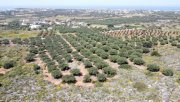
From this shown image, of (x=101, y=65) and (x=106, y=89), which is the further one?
(x=101, y=65)

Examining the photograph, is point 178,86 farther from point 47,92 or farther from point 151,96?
point 47,92

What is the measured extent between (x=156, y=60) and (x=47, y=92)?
2526cm

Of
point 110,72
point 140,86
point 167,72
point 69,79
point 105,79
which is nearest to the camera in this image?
point 140,86

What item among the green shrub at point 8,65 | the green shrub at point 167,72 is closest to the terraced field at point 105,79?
the green shrub at point 167,72

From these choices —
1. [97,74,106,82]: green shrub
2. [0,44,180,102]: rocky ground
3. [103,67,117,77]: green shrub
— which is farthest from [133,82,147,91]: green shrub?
[103,67,117,77]: green shrub

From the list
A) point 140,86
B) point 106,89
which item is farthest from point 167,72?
point 106,89

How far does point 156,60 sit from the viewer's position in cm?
5138

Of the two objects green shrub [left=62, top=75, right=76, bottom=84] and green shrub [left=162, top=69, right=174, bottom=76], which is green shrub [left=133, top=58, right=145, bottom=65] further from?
green shrub [left=62, top=75, right=76, bottom=84]

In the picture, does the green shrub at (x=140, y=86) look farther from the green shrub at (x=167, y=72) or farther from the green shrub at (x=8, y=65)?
the green shrub at (x=8, y=65)

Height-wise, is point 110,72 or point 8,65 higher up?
point 110,72

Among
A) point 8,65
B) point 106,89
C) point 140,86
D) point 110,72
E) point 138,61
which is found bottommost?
point 8,65

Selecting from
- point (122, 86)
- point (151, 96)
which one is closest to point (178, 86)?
point (151, 96)

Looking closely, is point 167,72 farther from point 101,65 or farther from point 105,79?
point 101,65

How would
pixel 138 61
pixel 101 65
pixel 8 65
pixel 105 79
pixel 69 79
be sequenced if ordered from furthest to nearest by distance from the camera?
1. pixel 8 65
2. pixel 138 61
3. pixel 101 65
4. pixel 105 79
5. pixel 69 79
